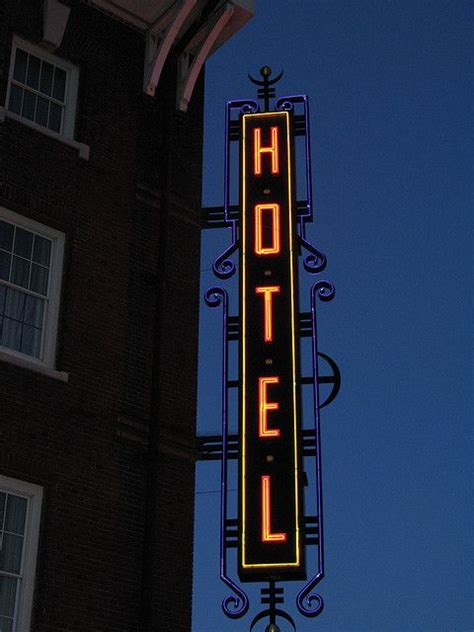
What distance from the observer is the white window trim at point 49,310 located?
51.6 feet

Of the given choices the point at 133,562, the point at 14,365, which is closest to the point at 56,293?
the point at 14,365

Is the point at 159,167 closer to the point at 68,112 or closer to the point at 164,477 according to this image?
the point at 68,112

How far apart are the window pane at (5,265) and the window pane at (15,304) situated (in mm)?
190

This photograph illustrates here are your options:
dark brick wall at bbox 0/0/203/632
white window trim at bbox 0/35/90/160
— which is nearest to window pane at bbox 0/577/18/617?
dark brick wall at bbox 0/0/203/632

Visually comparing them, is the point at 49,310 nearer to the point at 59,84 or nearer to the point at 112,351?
the point at 112,351

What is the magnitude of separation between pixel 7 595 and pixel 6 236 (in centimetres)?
517

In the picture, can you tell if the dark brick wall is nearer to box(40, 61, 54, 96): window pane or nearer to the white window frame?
the white window frame

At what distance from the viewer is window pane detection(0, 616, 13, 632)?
14258mm

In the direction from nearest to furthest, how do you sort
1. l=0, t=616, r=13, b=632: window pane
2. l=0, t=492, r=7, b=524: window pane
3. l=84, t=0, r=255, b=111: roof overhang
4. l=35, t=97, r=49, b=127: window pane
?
l=0, t=616, r=13, b=632: window pane → l=0, t=492, r=7, b=524: window pane → l=35, t=97, r=49, b=127: window pane → l=84, t=0, r=255, b=111: roof overhang

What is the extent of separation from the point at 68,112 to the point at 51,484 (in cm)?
634

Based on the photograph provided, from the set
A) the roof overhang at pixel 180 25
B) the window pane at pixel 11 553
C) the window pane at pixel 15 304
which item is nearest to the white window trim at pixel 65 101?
the roof overhang at pixel 180 25

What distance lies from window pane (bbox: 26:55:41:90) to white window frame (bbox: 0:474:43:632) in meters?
6.70

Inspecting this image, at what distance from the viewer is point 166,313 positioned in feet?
58.7

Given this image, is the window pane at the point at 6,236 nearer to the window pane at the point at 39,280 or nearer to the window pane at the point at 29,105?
the window pane at the point at 39,280
